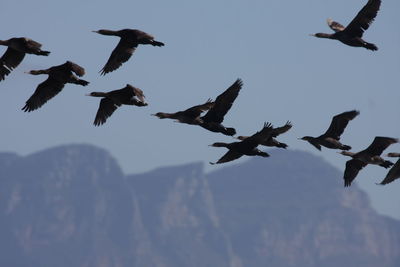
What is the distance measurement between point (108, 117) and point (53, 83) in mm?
2977

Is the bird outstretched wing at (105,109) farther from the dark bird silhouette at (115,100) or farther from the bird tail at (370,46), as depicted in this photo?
the bird tail at (370,46)

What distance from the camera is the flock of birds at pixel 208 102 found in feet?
164

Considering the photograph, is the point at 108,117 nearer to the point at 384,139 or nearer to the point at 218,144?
the point at 218,144

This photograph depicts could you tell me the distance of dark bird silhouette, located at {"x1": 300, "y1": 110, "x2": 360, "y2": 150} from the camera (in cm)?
5441

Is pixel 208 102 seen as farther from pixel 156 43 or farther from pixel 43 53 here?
pixel 43 53

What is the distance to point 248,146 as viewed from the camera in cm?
5172

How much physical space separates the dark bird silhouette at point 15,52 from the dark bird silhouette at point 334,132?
42.9ft

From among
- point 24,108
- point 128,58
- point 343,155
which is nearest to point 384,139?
point 343,155

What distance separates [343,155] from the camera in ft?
188

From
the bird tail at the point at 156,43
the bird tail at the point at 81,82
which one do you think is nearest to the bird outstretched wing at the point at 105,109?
the bird tail at the point at 156,43

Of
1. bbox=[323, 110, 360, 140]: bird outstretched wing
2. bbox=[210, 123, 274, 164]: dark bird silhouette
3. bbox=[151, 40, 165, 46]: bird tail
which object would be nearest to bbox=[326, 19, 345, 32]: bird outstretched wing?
bbox=[323, 110, 360, 140]: bird outstretched wing

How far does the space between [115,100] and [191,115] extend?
3.26 m

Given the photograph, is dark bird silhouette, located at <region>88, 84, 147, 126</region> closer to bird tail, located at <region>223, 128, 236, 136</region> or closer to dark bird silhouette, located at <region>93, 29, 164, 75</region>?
dark bird silhouette, located at <region>93, 29, 164, 75</region>

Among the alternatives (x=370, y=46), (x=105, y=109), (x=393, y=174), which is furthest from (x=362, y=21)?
(x=105, y=109)
